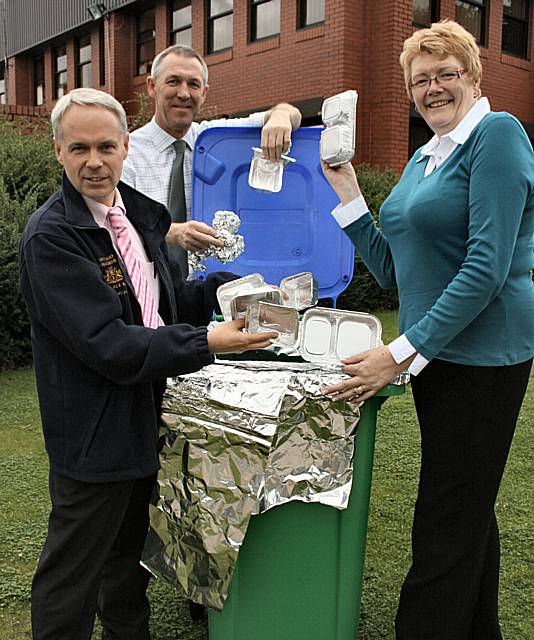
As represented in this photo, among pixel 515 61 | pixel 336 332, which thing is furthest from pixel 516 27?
pixel 336 332

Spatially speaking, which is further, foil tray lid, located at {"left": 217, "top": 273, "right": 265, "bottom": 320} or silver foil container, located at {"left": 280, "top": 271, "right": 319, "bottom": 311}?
silver foil container, located at {"left": 280, "top": 271, "right": 319, "bottom": 311}

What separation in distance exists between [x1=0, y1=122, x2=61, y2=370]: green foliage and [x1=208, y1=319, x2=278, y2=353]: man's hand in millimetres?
4488

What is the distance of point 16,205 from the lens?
5961 mm

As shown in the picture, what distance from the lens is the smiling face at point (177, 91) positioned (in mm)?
2496

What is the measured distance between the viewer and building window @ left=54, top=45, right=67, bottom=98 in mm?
16484

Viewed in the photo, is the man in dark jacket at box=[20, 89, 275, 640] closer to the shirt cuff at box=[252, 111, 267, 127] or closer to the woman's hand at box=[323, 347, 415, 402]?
the woman's hand at box=[323, 347, 415, 402]

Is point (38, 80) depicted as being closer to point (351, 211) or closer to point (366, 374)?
point (351, 211)

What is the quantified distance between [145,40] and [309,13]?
456cm

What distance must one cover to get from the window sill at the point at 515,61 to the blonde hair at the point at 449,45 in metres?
11.1

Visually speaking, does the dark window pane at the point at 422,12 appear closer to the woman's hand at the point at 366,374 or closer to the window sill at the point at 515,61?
the window sill at the point at 515,61

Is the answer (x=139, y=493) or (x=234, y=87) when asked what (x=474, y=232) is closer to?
(x=139, y=493)

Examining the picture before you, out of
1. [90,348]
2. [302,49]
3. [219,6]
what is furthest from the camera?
[219,6]

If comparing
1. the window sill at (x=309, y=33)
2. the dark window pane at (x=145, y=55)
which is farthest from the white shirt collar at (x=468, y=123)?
the dark window pane at (x=145, y=55)

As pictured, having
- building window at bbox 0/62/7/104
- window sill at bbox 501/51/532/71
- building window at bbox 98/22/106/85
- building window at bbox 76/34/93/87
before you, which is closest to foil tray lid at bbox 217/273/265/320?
window sill at bbox 501/51/532/71
